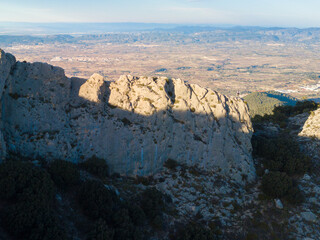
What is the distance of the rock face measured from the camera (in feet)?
86.2

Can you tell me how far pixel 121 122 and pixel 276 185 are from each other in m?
22.0

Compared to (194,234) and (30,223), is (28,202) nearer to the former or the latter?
(30,223)

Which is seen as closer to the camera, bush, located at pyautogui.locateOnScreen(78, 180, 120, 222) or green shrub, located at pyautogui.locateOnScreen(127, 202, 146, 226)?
bush, located at pyautogui.locateOnScreen(78, 180, 120, 222)

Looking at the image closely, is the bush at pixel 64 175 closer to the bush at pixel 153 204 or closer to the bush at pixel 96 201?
the bush at pixel 96 201

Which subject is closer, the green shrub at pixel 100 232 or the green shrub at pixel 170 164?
the green shrub at pixel 100 232

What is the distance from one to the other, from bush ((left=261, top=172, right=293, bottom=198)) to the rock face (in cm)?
334

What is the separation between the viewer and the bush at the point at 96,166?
27000 millimetres

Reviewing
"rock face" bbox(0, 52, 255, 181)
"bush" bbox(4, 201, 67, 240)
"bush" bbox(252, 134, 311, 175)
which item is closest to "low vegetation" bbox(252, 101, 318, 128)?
"bush" bbox(252, 134, 311, 175)

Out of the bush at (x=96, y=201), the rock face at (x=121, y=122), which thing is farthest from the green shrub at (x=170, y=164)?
the bush at (x=96, y=201)

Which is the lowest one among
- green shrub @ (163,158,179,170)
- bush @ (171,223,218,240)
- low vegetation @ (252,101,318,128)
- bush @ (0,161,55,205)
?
bush @ (171,223,218,240)

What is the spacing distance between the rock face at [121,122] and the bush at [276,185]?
3341 mm

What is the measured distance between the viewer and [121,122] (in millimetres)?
30469

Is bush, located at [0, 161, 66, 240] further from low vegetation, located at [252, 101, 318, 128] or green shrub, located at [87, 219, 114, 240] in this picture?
low vegetation, located at [252, 101, 318, 128]

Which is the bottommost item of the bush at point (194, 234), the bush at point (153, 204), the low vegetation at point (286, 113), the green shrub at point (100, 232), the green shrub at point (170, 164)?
the bush at point (194, 234)
